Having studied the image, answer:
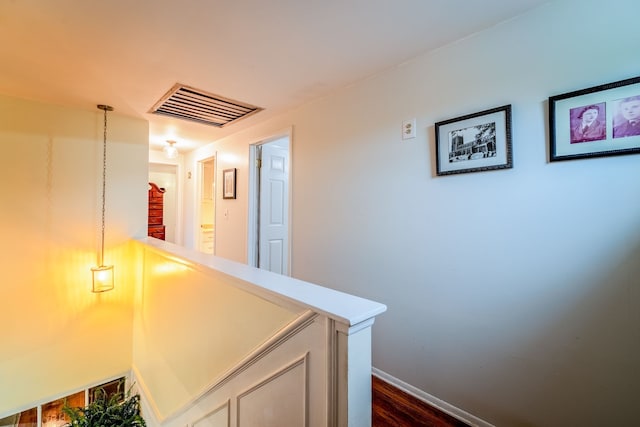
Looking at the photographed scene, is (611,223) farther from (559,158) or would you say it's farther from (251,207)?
(251,207)

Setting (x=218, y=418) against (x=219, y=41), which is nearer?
(x=218, y=418)

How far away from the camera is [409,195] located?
175cm

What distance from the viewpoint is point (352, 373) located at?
75cm

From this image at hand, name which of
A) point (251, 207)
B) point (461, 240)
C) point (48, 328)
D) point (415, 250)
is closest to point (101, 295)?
point (48, 328)

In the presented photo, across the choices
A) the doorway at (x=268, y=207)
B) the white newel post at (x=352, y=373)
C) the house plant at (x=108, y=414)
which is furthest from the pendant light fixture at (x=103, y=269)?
the white newel post at (x=352, y=373)

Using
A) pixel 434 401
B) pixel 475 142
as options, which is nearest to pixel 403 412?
pixel 434 401

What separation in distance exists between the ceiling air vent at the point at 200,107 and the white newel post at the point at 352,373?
2.11 meters

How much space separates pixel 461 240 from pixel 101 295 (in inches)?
128

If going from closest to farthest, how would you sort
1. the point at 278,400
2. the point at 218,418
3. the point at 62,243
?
the point at 278,400
the point at 218,418
the point at 62,243

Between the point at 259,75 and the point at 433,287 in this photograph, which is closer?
the point at 433,287

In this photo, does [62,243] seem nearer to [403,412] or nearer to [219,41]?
[219,41]

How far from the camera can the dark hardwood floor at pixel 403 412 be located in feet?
4.97

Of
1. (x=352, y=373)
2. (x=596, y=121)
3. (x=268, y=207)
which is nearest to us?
(x=352, y=373)

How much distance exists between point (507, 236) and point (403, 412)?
114 centimetres
